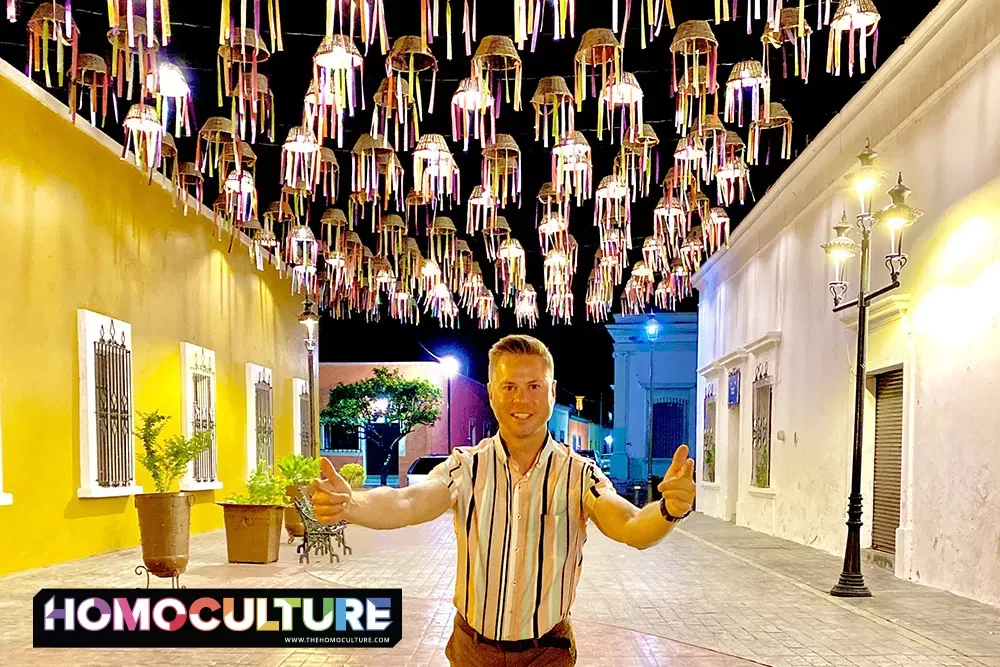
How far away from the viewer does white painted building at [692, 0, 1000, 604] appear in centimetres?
976

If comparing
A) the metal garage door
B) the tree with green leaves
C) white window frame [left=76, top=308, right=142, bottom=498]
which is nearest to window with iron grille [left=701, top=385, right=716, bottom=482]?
the metal garage door

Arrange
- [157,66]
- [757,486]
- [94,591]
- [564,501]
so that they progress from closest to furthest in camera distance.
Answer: [564,501], [94,591], [157,66], [757,486]

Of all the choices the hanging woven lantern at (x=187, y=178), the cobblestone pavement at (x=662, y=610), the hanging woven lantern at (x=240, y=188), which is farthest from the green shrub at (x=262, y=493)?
the hanging woven lantern at (x=187, y=178)

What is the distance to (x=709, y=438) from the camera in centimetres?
2412

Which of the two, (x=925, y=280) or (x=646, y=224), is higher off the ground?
(x=646, y=224)

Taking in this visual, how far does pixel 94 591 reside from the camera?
6.42 metres

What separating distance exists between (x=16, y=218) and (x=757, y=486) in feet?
47.6

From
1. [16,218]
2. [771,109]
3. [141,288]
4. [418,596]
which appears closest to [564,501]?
[418,596]

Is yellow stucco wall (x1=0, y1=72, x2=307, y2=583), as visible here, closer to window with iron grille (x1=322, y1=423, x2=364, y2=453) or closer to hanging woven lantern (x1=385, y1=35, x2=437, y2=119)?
hanging woven lantern (x1=385, y1=35, x2=437, y2=119)

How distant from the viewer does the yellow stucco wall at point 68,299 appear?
11352 mm

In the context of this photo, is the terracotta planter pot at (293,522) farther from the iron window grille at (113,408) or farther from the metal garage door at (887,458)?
the metal garage door at (887,458)

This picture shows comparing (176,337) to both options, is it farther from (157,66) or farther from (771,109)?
(771,109)

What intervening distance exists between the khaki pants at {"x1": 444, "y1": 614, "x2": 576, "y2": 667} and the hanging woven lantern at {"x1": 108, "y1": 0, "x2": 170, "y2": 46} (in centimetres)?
457

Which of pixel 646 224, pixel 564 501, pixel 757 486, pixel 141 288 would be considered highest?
pixel 646 224
